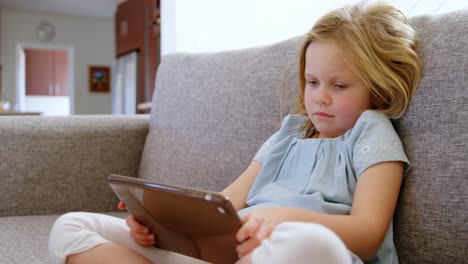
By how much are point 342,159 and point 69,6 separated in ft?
29.2

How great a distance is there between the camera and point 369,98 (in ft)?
3.31

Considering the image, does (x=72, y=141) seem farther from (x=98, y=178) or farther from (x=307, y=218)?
(x=307, y=218)

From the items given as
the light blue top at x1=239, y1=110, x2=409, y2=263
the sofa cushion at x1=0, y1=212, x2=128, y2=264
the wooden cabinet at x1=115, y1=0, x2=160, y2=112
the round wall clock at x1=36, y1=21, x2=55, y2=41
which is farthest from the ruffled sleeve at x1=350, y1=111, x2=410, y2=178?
the round wall clock at x1=36, y1=21, x2=55, y2=41

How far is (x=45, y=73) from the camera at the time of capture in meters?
10.7

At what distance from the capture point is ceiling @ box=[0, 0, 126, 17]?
867cm

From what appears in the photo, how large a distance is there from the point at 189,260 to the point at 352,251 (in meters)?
0.30

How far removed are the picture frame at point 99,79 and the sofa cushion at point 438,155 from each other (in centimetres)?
963

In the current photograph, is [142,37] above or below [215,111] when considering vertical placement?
above

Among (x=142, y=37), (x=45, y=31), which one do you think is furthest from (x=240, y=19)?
(x=45, y=31)

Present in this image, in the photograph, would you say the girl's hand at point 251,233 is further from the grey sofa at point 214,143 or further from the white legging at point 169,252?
the grey sofa at point 214,143

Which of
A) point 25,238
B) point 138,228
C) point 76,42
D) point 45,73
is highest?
point 76,42

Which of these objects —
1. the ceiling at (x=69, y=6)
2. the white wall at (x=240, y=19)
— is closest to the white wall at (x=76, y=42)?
the ceiling at (x=69, y=6)

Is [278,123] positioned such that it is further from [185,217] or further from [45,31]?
[45,31]

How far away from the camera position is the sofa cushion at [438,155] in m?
0.87
